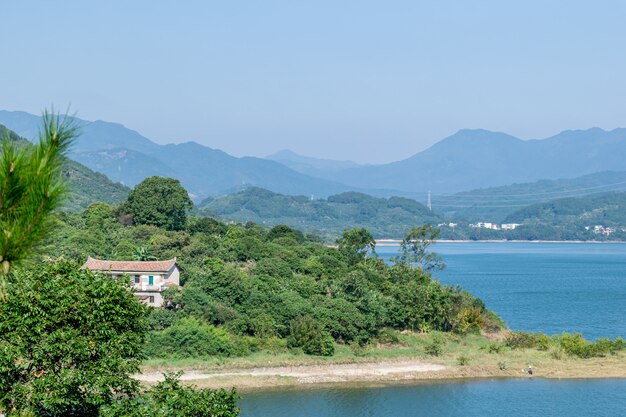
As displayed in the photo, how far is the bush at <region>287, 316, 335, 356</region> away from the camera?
98.3 ft

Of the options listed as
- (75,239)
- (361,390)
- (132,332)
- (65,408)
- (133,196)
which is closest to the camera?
(65,408)

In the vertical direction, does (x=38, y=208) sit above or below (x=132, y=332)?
above

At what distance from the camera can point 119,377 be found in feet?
38.0

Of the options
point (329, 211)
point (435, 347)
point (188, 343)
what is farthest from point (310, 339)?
point (329, 211)

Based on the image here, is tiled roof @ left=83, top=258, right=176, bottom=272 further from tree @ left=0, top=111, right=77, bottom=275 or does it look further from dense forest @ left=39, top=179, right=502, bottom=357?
tree @ left=0, top=111, right=77, bottom=275

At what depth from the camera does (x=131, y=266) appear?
103ft

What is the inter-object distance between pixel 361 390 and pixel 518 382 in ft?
17.9

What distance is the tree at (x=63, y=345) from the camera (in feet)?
35.4

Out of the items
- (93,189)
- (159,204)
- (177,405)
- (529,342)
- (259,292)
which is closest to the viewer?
(177,405)

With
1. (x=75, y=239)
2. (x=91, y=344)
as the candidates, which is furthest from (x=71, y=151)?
(x=75, y=239)

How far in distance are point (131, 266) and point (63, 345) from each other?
20.8 meters

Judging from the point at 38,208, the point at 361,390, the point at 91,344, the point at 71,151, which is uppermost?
the point at 71,151

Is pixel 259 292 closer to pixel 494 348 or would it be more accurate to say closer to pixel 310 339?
pixel 310 339

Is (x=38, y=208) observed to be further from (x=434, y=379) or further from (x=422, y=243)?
(x=422, y=243)
